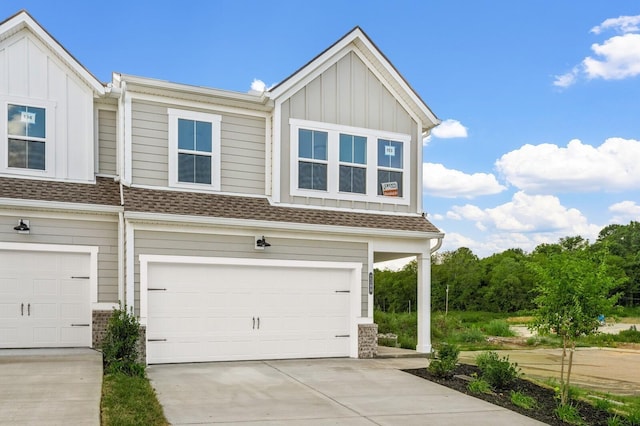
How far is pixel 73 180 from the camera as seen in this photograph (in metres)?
12.2

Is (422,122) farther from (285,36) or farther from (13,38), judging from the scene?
(13,38)

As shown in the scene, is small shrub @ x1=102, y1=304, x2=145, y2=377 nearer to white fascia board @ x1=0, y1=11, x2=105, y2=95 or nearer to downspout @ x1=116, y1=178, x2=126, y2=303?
downspout @ x1=116, y1=178, x2=126, y2=303

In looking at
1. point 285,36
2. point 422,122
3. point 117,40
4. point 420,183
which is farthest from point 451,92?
point 117,40

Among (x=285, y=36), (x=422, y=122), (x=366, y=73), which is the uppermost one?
(x=285, y=36)

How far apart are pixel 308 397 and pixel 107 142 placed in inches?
290

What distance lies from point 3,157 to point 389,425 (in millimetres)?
9125

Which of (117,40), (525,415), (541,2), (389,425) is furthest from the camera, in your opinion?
(541,2)

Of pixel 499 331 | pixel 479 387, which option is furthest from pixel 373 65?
pixel 499 331

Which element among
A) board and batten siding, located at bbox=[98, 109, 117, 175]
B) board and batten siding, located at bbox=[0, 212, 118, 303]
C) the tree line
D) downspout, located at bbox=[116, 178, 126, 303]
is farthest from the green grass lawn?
the tree line

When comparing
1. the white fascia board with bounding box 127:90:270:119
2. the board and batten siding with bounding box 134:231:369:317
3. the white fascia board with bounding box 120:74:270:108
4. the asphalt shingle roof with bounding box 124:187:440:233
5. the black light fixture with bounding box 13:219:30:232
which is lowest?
the board and batten siding with bounding box 134:231:369:317

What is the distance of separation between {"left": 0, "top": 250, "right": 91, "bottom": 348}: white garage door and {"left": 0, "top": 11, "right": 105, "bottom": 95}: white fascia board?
3.64m

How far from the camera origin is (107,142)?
12.8m

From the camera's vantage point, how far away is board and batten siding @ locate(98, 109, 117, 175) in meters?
12.7

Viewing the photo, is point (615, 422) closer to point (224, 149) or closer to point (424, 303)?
point (424, 303)
